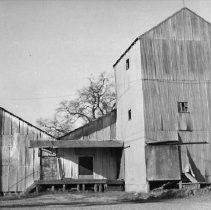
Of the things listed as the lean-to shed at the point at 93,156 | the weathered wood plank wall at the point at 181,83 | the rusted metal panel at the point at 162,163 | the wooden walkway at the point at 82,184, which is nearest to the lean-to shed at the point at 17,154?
the lean-to shed at the point at 93,156

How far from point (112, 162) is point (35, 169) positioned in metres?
6.26

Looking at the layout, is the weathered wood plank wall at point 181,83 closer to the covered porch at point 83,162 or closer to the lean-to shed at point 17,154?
the covered porch at point 83,162

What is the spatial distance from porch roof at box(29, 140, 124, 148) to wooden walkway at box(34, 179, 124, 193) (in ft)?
8.33

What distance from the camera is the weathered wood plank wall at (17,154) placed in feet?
92.3

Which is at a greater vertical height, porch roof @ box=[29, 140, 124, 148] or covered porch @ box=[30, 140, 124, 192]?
porch roof @ box=[29, 140, 124, 148]

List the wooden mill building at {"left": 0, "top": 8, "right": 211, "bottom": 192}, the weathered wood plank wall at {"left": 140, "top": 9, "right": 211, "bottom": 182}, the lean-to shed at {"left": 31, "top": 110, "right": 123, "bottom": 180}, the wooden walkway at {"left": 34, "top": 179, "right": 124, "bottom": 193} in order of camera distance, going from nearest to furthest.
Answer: the wooden mill building at {"left": 0, "top": 8, "right": 211, "bottom": 192}, the weathered wood plank wall at {"left": 140, "top": 9, "right": 211, "bottom": 182}, the wooden walkway at {"left": 34, "top": 179, "right": 124, "bottom": 193}, the lean-to shed at {"left": 31, "top": 110, "right": 123, "bottom": 180}

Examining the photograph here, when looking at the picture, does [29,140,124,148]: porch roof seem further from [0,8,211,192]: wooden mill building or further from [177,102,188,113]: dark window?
[177,102,188,113]: dark window

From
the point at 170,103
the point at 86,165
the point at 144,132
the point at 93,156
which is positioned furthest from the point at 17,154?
the point at 170,103

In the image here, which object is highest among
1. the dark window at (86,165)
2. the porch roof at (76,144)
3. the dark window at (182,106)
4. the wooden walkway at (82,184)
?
the dark window at (182,106)

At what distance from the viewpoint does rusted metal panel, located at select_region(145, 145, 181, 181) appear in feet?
75.1

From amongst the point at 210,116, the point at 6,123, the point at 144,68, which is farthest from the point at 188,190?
the point at 6,123

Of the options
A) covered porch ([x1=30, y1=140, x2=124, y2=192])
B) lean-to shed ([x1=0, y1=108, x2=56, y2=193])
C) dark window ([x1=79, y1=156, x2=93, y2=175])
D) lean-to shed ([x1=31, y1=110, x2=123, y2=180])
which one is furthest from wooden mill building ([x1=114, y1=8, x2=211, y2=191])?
lean-to shed ([x1=0, y1=108, x2=56, y2=193])

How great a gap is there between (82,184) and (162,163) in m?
6.61

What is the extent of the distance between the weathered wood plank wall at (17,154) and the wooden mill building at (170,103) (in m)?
7.70
